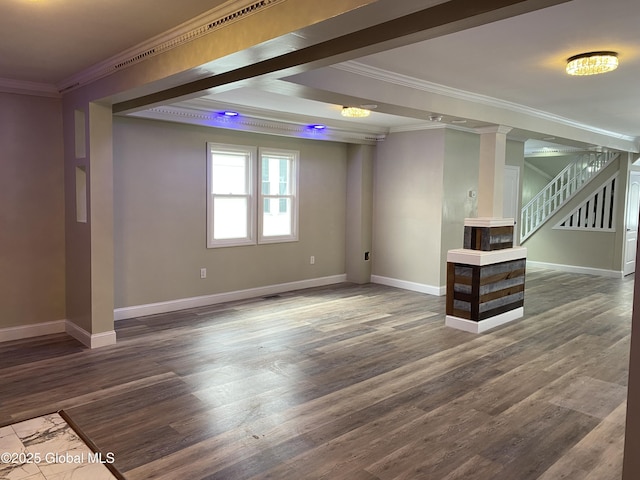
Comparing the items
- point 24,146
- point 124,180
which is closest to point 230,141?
point 124,180

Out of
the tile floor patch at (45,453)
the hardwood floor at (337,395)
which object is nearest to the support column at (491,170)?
the hardwood floor at (337,395)

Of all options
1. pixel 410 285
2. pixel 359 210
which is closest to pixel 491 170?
pixel 410 285

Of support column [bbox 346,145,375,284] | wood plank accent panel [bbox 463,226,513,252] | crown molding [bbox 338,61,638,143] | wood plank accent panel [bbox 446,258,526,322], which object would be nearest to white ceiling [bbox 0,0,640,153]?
crown molding [bbox 338,61,638,143]

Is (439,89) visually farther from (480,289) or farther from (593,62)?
(480,289)

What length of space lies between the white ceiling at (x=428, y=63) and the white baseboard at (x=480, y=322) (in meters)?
2.18

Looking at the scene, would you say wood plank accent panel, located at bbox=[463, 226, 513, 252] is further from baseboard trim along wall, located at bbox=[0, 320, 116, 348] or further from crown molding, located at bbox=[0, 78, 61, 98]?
crown molding, located at bbox=[0, 78, 61, 98]

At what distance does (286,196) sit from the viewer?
7.07 m

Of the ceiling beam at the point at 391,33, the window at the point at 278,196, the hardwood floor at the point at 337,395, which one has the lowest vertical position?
the hardwood floor at the point at 337,395

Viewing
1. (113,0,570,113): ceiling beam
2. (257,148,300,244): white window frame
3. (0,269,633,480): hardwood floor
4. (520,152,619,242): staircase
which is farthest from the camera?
(520,152,619,242): staircase

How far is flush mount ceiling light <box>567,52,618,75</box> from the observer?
3486 mm

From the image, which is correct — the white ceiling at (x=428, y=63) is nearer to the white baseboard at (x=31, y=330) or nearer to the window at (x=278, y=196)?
the window at (x=278, y=196)

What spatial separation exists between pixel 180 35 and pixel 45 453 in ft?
8.39

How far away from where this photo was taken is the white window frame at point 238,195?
6.13 meters

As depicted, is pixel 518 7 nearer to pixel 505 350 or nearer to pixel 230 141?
pixel 505 350
